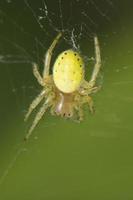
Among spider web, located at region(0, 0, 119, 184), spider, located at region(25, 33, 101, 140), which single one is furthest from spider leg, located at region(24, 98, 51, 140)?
spider web, located at region(0, 0, 119, 184)

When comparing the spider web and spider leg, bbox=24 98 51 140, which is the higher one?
the spider web

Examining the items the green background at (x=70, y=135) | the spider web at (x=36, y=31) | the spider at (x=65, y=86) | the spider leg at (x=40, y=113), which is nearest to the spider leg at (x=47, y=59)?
the spider at (x=65, y=86)

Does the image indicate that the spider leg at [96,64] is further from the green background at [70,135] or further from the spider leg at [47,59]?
the green background at [70,135]

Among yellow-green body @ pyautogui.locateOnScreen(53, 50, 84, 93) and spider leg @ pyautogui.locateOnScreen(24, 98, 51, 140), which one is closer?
yellow-green body @ pyautogui.locateOnScreen(53, 50, 84, 93)

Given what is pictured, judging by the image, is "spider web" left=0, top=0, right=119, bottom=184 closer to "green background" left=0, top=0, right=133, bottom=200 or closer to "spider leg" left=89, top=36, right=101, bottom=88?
"green background" left=0, top=0, right=133, bottom=200

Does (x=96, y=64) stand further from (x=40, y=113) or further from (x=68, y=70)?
(x=40, y=113)

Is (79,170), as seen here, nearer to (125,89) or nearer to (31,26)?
(125,89)
